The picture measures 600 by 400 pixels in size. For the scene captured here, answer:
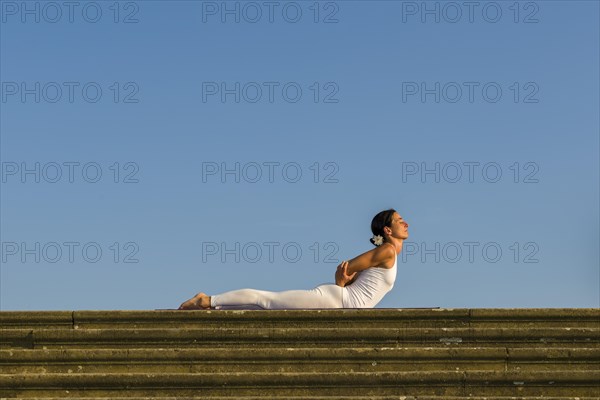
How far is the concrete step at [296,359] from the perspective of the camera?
9.13 metres

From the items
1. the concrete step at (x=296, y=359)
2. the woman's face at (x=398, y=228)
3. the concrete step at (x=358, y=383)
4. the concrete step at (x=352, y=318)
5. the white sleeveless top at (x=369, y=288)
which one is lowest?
the concrete step at (x=358, y=383)

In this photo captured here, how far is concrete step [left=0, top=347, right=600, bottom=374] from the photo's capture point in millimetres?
9133

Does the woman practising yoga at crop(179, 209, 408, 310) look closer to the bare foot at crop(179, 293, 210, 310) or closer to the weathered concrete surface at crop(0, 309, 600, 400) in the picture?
the bare foot at crop(179, 293, 210, 310)

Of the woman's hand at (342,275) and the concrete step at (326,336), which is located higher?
the woman's hand at (342,275)

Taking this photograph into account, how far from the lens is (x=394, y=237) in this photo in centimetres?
1222

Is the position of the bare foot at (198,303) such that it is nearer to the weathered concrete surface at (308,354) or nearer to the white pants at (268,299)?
the white pants at (268,299)

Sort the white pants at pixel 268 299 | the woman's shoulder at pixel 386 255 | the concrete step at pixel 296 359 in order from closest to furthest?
the concrete step at pixel 296 359
the white pants at pixel 268 299
the woman's shoulder at pixel 386 255

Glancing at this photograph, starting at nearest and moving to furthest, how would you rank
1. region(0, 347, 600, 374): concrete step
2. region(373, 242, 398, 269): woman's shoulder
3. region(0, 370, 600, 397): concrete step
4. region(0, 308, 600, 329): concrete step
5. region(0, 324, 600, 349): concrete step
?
region(0, 370, 600, 397): concrete step
region(0, 347, 600, 374): concrete step
region(0, 324, 600, 349): concrete step
region(0, 308, 600, 329): concrete step
region(373, 242, 398, 269): woman's shoulder

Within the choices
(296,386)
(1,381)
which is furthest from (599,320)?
(1,381)

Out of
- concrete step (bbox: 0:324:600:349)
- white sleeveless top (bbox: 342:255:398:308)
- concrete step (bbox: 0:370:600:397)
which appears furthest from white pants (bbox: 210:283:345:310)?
concrete step (bbox: 0:370:600:397)

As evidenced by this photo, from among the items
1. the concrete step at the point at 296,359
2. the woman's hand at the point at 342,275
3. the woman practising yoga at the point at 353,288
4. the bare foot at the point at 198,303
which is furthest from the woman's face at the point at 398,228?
the concrete step at the point at 296,359

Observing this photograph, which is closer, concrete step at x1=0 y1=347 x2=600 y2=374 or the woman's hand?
concrete step at x1=0 y1=347 x2=600 y2=374

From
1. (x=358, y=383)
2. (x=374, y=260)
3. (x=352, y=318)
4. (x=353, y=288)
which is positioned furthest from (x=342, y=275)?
(x=358, y=383)

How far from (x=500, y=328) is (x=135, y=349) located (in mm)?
3121
